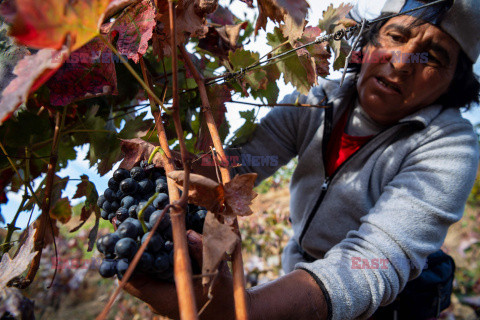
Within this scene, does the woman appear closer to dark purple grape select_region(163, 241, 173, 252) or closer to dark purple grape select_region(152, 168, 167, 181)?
dark purple grape select_region(163, 241, 173, 252)

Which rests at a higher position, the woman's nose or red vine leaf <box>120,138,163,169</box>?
the woman's nose

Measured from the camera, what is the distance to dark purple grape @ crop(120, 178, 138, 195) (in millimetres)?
514

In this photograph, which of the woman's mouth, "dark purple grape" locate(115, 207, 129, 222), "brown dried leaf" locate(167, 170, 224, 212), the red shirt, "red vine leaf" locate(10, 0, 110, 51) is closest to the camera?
"red vine leaf" locate(10, 0, 110, 51)

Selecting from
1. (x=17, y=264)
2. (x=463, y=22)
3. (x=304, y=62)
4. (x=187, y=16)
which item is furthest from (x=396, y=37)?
(x=17, y=264)

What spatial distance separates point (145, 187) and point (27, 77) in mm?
246

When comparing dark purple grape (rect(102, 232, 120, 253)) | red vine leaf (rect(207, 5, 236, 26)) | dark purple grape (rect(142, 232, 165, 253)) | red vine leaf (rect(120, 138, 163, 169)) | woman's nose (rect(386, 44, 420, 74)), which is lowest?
Answer: dark purple grape (rect(142, 232, 165, 253))

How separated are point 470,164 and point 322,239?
1.68ft

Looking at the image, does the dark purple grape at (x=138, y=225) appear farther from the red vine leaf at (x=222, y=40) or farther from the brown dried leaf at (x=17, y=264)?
the red vine leaf at (x=222, y=40)

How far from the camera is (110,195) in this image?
1.80 ft

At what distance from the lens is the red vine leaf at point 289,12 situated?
2.02ft

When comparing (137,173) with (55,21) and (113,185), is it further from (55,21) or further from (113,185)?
(55,21)

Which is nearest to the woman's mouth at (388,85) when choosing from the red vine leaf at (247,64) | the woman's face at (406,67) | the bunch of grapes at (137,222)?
the woman's face at (406,67)

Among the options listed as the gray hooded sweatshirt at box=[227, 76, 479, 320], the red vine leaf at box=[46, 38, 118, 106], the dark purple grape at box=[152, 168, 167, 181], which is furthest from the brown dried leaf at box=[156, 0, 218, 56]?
the gray hooded sweatshirt at box=[227, 76, 479, 320]

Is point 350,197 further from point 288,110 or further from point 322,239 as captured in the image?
point 288,110
